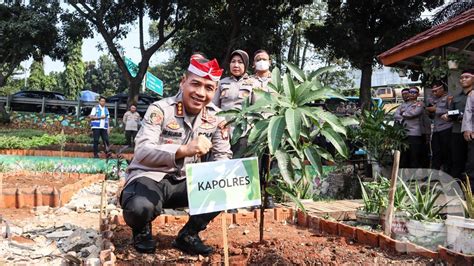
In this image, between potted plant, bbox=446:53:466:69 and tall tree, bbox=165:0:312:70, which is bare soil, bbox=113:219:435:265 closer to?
potted plant, bbox=446:53:466:69

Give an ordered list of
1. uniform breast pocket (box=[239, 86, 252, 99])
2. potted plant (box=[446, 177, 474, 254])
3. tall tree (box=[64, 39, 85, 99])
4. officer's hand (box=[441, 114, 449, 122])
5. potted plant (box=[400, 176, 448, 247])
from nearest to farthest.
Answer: potted plant (box=[446, 177, 474, 254]), potted plant (box=[400, 176, 448, 247]), uniform breast pocket (box=[239, 86, 252, 99]), officer's hand (box=[441, 114, 449, 122]), tall tree (box=[64, 39, 85, 99])

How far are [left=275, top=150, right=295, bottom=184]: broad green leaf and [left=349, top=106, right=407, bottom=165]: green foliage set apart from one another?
3.83 m

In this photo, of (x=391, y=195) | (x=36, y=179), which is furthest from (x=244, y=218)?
(x=36, y=179)

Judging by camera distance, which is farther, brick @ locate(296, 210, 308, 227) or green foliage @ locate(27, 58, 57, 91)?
green foliage @ locate(27, 58, 57, 91)

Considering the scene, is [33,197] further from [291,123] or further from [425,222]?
[425,222]

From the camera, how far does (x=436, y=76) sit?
6910 mm

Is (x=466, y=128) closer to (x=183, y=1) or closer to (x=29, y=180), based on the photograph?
(x=29, y=180)

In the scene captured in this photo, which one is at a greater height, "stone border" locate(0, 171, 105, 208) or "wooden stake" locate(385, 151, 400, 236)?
"wooden stake" locate(385, 151, 400, 236)

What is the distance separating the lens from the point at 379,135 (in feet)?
20.7

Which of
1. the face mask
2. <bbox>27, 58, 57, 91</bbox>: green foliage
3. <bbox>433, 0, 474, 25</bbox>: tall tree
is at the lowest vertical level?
the face mask

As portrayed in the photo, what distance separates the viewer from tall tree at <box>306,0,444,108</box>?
14.1m

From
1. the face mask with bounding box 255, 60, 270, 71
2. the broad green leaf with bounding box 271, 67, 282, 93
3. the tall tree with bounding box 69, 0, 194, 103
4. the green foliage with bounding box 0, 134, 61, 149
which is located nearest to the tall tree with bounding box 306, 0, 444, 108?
the tall tree with bounding box 69, 0, 194, 103

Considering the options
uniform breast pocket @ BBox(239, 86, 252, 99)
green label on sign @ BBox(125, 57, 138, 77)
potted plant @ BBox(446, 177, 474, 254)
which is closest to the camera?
potted plant @ BBox(446, 177, 474, 254)

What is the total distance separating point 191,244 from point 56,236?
1429 millimetres
